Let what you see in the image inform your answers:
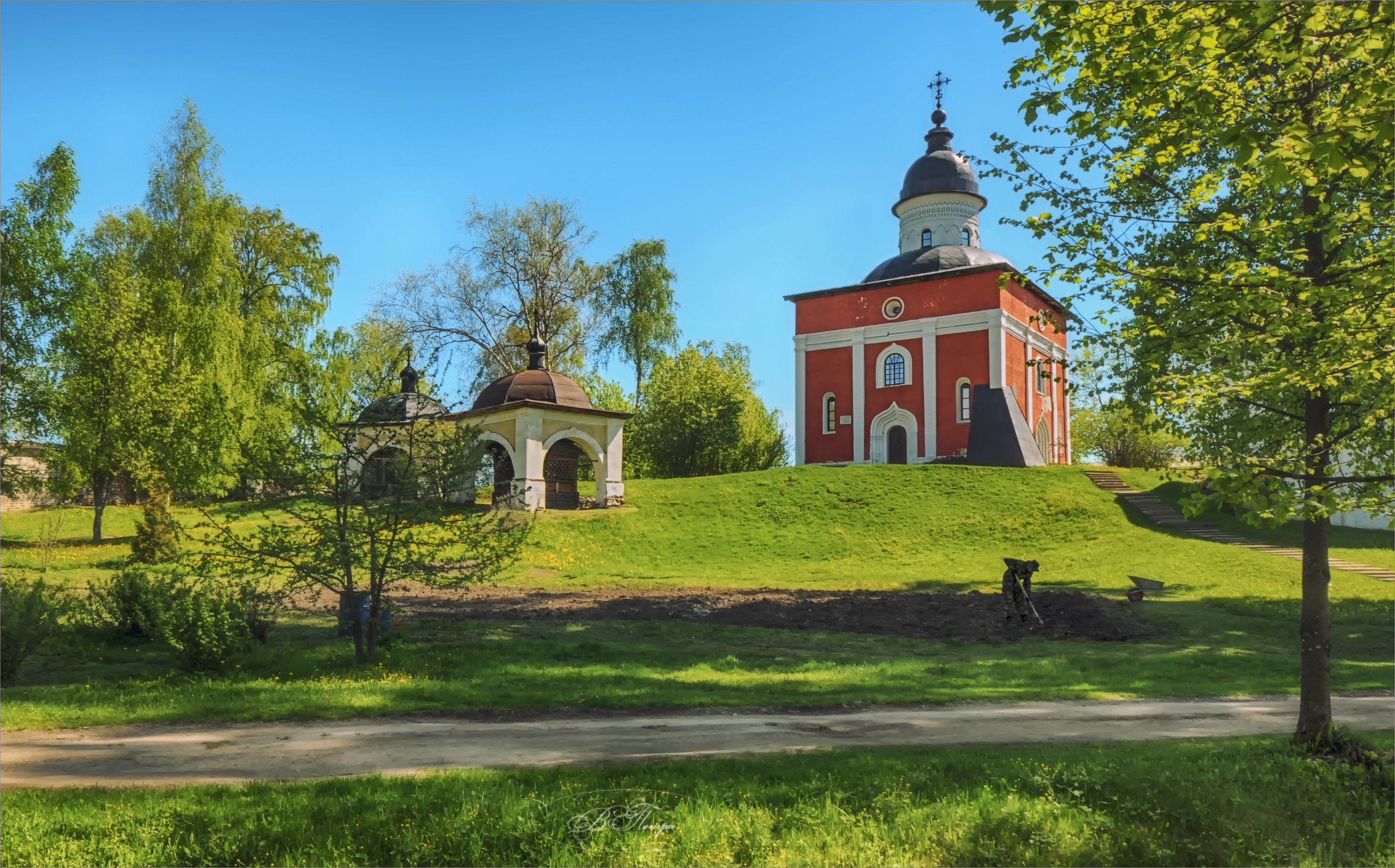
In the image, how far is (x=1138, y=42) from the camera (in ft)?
22.7

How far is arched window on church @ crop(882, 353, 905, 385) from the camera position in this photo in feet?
149

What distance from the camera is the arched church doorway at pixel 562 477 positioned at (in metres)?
34.5

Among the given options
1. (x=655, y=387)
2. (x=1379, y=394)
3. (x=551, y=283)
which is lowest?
(x=1379, y=394)

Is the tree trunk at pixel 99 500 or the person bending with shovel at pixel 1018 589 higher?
the tree trunk at pixel 99 500

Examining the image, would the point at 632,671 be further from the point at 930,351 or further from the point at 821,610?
the point at 930,351

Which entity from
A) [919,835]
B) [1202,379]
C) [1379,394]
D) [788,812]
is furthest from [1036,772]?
[1379,394]

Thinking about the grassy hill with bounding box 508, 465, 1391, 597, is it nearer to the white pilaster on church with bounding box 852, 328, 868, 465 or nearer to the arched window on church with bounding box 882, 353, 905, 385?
the white pilaster on church with bounding box 852, 328, 868, 465

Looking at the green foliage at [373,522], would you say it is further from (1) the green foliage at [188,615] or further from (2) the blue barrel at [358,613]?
(1) the green foliage at [188,615]

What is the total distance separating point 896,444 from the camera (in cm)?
4588

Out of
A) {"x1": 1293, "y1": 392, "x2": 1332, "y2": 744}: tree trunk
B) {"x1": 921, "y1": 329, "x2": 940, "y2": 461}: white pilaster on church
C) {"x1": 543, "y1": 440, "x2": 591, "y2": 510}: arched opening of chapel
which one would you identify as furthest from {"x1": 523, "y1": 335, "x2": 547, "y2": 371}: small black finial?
{"x1": 1293, "y1": 392, "x2": 1332, "y2": 744}: tree trunk

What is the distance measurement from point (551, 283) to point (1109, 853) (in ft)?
146

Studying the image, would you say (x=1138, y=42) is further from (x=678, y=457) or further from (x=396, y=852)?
(x=678, y=457)

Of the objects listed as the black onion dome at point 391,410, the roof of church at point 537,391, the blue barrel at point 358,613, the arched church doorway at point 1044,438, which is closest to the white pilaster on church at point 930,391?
the arched church doorway at point 1044,438

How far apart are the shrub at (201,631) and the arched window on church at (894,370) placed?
37461mm
